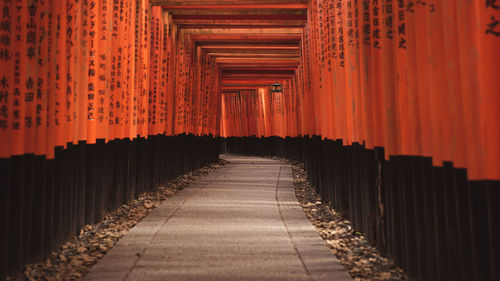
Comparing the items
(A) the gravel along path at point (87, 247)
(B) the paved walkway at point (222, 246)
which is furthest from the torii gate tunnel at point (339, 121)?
(B) the paved walkway at point (222, 246)

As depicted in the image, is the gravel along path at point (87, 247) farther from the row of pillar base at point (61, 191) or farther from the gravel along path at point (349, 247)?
the gravel along path at point (349, 247)

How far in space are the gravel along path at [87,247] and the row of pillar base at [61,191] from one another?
0.10 metres

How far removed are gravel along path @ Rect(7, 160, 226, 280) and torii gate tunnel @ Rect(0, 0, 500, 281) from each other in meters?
0.13

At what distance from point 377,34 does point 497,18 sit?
2.26m

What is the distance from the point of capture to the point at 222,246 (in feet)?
16.6

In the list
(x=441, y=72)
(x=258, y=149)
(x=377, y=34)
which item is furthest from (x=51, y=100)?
(x=258, y=149)

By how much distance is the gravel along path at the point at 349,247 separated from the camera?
164 inches

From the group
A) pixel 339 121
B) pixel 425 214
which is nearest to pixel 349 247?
pixel 425 214

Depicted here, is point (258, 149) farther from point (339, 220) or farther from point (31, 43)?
point (31, 43)

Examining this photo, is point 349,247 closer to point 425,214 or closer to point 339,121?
point 425,214

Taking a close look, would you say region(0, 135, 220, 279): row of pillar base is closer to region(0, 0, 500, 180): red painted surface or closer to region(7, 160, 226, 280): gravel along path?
region(7, 160, 226, 280): gravel along path

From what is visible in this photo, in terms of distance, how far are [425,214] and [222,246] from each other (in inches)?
90.4

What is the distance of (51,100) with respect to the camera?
471 centimetres

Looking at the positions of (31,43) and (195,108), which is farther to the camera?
(195,108)
